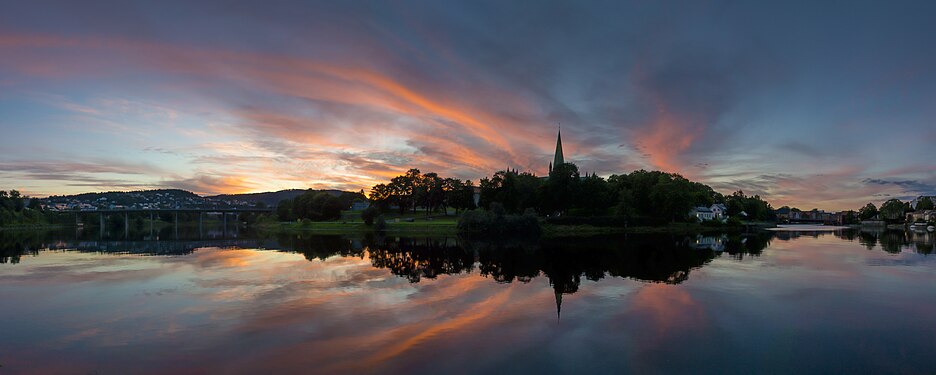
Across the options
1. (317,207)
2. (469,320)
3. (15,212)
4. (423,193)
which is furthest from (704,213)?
(15,212)

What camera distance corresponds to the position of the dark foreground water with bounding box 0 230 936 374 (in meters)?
13.1

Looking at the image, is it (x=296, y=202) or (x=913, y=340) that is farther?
(x=296, y=202)

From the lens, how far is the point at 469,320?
708 inches

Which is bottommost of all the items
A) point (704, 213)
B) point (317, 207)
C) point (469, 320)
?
point (469, 320)

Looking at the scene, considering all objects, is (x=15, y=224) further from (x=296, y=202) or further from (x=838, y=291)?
(x=838, y=291)

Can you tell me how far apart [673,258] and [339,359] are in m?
36.3

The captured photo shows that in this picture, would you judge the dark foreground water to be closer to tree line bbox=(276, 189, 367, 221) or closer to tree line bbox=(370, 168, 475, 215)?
tree line bbox=(370, 168, 475, 215)

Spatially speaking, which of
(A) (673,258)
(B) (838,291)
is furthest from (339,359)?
(A) (673,258)

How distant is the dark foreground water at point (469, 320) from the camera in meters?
13.1

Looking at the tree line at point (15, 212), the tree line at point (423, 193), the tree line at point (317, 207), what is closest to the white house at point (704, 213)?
the tree line at point (423, 193)

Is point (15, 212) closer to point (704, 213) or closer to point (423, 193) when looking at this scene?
point (423, 193)

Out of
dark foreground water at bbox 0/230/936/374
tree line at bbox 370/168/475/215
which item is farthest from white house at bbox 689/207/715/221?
dark foreground water at bbox 0/230/936/374

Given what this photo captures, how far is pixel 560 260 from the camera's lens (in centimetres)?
3894

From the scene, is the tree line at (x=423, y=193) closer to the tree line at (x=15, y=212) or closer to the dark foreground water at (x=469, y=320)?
the dark foreground water at (x=469, y=320)
